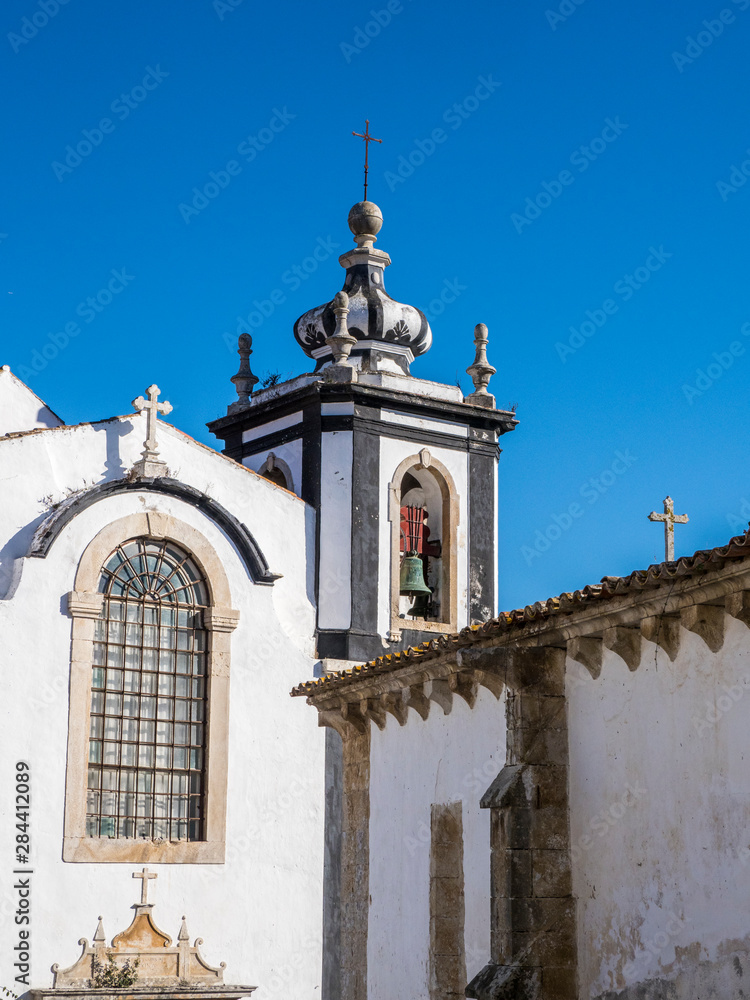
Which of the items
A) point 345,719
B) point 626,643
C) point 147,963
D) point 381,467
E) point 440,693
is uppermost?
point 381,467

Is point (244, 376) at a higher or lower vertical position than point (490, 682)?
higher

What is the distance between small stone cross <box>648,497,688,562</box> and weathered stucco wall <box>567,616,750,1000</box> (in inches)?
208

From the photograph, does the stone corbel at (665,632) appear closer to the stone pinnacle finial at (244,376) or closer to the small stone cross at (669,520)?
the small stone cross at (669,520)

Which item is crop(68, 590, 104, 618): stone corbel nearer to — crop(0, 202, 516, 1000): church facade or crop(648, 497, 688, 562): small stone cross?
crop(0, 202, 516, 1000): church facade

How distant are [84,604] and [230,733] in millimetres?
2656

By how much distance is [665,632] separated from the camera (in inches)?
409

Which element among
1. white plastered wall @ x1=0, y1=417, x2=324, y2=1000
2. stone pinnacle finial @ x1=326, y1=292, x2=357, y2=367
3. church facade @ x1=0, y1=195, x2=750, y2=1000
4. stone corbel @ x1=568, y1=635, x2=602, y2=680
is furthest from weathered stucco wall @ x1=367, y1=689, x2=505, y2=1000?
stone pinnacle finial @ x1=326, y1=292, x2=357, y2=367

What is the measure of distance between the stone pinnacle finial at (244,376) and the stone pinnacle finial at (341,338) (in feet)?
6.25

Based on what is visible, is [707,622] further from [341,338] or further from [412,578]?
[341,338]

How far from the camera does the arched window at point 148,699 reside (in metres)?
19.5

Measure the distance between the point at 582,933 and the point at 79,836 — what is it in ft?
30.0

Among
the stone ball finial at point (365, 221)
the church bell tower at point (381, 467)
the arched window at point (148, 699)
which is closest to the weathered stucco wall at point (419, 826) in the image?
the arched window at point (148, 699)

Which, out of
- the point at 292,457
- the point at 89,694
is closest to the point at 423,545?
the point at 292,457

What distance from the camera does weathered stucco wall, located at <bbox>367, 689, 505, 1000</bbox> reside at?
42.8 ft
